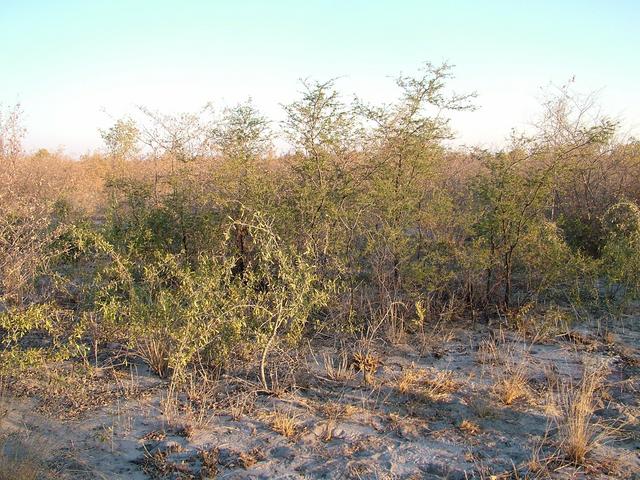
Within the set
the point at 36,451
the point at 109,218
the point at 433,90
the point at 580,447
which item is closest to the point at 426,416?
the point at 580,447

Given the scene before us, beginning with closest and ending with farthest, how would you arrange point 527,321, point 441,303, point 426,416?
point 426,416, point 527,321, point 441,303

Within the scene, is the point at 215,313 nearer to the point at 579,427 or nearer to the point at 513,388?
the point at 513,388

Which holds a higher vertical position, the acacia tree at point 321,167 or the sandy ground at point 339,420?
the acacia tree at point 321,167

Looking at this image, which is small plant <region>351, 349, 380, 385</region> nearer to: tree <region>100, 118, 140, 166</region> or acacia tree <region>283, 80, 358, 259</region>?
acacia tree <region>283, 80, 358, 259</region>

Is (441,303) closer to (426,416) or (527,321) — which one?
(527,321)

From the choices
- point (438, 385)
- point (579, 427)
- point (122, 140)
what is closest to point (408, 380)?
point (438, 385)

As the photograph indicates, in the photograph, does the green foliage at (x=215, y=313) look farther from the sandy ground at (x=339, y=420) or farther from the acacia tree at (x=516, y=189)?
the acacia tree at (x=516, y=189)

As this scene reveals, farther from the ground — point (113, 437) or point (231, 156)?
point (231, 156)

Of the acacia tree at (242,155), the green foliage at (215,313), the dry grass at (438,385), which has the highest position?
the acacia tree at (242,155)

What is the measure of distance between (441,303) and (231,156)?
9.80 ft

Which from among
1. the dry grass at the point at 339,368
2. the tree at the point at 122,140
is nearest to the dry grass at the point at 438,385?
the dry grass at the point at 339,368

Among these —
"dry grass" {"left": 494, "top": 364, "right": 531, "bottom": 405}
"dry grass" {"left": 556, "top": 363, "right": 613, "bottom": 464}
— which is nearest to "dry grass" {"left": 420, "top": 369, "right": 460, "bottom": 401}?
"dry grass" {"left": 494, "top": 364, "right": 531, "bottom": 405}

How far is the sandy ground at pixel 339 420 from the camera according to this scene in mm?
3479

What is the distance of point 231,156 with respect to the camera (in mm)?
6531
